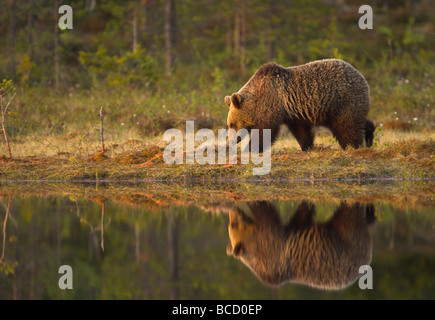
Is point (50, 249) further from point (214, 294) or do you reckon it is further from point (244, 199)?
point (244, 199)

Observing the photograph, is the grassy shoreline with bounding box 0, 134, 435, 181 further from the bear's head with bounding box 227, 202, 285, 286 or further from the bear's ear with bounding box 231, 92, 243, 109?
the bear's head with bounding box 227, 202, 285, 286

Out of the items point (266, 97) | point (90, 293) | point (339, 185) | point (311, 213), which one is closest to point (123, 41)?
point (266, 97)

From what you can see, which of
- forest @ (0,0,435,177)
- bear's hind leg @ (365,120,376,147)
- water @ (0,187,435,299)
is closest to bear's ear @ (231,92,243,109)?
forest @ (0,0,435,177)

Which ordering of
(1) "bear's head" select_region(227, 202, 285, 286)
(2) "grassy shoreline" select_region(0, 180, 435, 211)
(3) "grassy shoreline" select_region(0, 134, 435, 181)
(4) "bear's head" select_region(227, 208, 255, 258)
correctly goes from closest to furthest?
1. (1) "bear's head" select_region(227, 202, 285, 286)
2. (4) "bear's head" select_region(227, 208, 255, 258)
3. (2) "grassy shoreline" select_region(0, 180, 435, 211)
4. (3) "grassy shoreline" select_region(0, 134, 435, 181)

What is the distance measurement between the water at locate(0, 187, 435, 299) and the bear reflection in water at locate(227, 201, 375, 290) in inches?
0.5

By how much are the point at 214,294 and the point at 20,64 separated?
20.0 meters

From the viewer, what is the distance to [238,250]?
7238mm

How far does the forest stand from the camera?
671 inches

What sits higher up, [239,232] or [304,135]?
[304,135]

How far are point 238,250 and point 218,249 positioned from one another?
0.24m

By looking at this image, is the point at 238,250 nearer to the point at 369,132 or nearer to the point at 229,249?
the point at 229,249

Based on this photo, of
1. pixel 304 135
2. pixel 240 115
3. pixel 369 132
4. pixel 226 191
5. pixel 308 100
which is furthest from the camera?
pixel 369 132

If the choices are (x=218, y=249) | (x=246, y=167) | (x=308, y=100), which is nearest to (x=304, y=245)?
(x=218, y=249)

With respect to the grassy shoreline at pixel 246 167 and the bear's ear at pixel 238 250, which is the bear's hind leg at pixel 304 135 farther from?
the bear's ear at pixel 238 250
